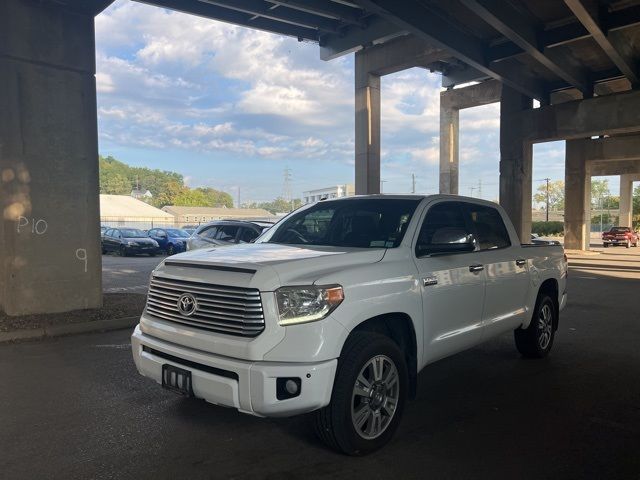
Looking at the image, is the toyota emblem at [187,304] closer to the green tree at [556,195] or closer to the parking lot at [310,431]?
the parking lot at [310,431]

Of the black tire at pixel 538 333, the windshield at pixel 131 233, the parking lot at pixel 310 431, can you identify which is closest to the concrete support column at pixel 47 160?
the parking lot at pixel 310 431

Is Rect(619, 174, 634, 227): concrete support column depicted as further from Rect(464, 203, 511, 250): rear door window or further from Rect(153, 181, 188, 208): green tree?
Rect(153, 181, 188, 208): green tree

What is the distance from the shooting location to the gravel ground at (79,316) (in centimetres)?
783

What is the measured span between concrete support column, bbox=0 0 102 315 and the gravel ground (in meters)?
0.24

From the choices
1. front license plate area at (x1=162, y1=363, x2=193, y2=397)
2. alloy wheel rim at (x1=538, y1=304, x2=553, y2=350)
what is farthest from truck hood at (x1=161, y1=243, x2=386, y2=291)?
alloy wheel rim at (x1=538, y1=304, x2=553, y2=350)

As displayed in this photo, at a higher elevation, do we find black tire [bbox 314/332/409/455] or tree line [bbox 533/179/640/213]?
tree line [bbox 533/179/640/213]

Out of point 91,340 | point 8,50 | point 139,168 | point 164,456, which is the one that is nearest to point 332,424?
point 164,456

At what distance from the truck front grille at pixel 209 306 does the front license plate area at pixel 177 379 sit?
0.34 metres

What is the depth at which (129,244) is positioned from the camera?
84.4 ft

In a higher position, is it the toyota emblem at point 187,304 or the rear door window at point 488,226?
the rear door window at point 488,226

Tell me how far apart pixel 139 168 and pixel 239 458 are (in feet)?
487

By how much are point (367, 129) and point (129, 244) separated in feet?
43.6

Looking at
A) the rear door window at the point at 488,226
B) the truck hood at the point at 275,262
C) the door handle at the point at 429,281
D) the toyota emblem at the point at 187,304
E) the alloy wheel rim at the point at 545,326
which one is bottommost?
the alloy wheel rim at the point at 545,326

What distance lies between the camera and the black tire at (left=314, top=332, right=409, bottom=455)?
11.6ft
